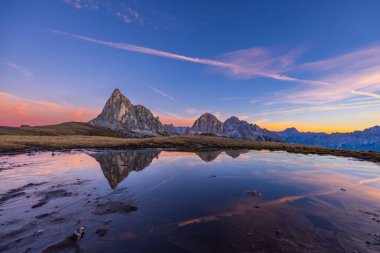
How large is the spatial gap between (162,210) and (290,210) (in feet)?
34.5

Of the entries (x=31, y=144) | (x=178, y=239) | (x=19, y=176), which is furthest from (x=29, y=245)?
(x=31, y=144)

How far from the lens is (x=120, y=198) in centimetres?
1909

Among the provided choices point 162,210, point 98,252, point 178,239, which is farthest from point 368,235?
point 98,252

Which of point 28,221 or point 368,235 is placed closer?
point 368,235

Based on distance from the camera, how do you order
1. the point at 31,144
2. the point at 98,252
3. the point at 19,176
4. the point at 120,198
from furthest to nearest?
the point at 31,144 < the point at 19,176 < the point at 120,198 < the point at 98,252

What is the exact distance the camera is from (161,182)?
26250 mm

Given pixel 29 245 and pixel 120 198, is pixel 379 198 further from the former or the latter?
pixel 29 245

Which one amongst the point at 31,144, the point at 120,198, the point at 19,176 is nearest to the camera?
the point at 120,198

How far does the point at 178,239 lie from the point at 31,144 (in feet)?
282

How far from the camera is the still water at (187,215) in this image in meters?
11.2

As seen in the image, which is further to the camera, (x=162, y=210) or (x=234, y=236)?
(x=162, y=210)

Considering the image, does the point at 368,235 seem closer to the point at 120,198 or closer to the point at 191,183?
the point at 191,183

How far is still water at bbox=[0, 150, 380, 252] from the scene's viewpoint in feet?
36.7

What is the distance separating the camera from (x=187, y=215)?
15.3m
